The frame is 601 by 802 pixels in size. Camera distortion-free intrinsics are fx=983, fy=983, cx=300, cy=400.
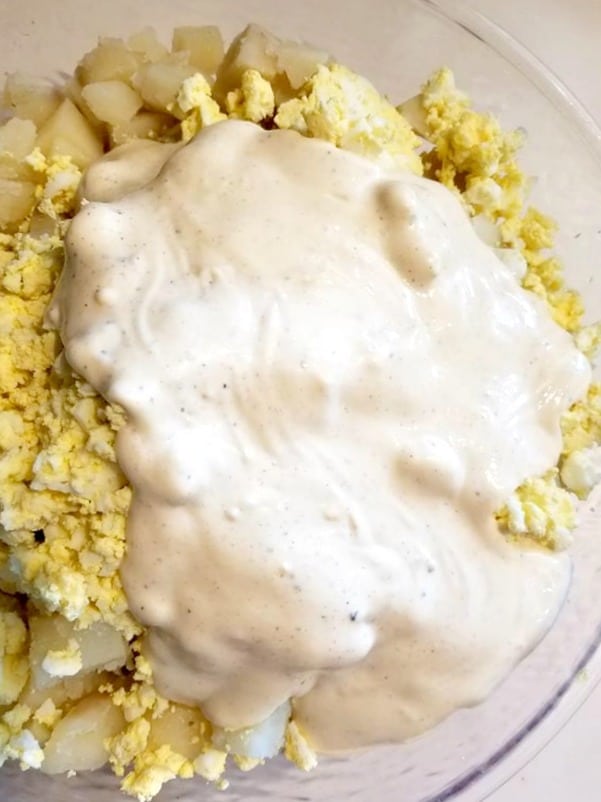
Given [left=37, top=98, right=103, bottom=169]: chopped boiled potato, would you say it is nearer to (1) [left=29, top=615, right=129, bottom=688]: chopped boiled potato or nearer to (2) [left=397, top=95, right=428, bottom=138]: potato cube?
(2) [left=397, top=95, right=428, bottom=138]: potato cube

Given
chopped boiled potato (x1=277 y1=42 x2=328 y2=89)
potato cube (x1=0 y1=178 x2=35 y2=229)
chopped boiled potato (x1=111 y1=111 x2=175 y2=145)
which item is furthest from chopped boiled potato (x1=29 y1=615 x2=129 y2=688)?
chopped boiled potato (x1=277 y1=42 x2=328 y2=89)

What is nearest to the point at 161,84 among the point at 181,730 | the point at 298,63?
the point at 298,63

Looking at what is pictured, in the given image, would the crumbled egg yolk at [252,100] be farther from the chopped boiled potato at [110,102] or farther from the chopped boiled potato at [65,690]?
the chopped boiled potato at [65,690]

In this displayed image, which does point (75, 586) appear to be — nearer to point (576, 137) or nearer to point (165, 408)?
point (165, 408)

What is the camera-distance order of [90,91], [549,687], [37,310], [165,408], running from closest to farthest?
[165,408], [37,310], [90,91], [549,687]

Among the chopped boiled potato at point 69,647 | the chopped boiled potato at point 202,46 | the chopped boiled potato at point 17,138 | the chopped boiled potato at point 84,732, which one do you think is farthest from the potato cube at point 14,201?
the chopped boiled potato at point 84,732

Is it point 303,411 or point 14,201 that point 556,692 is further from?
point 14,201

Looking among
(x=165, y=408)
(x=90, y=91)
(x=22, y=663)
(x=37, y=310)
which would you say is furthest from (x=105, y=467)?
(x=90, y=91)
